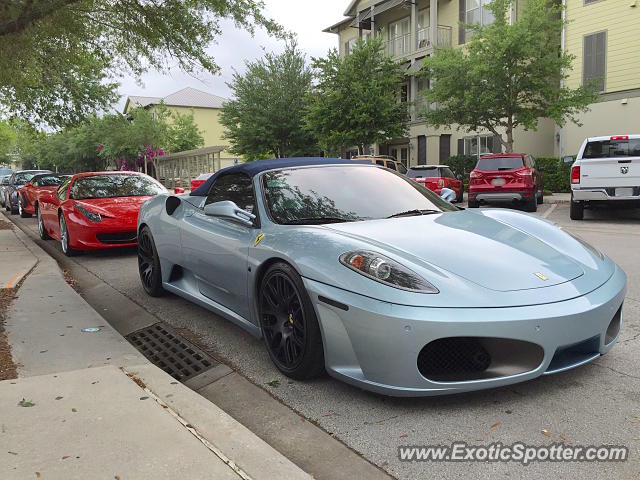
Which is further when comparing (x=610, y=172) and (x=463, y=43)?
(x=463, y=43)

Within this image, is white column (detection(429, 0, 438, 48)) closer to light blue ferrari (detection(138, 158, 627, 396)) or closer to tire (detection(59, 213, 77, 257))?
tire (detection(59, 213, 77, 257))

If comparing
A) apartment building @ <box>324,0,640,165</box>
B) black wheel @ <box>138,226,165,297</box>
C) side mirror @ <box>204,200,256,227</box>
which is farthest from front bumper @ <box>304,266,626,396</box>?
apartment building @ <box>324,0,640,165</box>

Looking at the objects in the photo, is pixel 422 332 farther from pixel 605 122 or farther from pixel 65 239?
pixel 605 122

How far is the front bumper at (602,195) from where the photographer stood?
432 inches

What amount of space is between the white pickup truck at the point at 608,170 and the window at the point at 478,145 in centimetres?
1495

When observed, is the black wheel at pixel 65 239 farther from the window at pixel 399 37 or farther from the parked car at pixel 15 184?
the window at pixel 399 37

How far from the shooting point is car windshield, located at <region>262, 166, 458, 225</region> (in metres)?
3.74

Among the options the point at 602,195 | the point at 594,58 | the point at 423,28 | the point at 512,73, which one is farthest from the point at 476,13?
the point at 602,195

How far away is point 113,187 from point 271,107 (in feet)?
75.1

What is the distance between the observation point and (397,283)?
9.14 feet

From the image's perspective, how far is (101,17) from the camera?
9.25m

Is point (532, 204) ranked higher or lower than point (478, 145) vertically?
lower

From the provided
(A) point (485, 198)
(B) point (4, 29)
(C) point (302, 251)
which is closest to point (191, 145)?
(A) point (485, 198)

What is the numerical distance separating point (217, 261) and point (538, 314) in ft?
7.86
